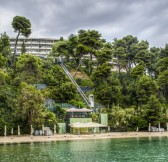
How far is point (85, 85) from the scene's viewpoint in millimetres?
68750

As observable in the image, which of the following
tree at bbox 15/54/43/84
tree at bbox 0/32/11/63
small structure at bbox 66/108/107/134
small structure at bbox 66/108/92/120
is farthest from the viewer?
tree at bbox 0/32/11/63

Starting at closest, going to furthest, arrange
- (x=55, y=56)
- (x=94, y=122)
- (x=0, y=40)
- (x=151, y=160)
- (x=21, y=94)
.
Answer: (x=151, y=160) → (x=21, y=94) → (x=94, y=122) → (x=0, y=40) → (x=55, y=56)

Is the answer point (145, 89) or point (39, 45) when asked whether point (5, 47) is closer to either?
point (145, 89)

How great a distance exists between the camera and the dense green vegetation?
48531mm

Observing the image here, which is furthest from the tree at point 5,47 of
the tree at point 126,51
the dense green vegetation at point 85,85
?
the tree at point 126,51

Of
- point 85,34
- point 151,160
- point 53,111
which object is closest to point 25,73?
point 53,111

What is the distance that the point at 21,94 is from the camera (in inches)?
1887

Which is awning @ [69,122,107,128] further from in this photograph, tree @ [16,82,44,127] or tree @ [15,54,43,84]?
tree @ [15,54,43,84]

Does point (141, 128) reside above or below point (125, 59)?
below

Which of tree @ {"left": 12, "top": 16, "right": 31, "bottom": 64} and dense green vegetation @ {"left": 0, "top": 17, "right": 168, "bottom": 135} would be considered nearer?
dense green vegetation @ {"left": 0, "top": 17, "right": 168, "bottom": 135}

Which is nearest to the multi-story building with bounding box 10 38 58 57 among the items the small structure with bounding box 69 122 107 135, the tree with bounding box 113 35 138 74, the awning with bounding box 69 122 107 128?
the tree with bounding box 113 35 138 74

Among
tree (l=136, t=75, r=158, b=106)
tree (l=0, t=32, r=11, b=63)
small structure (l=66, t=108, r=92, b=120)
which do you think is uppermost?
tree (l=0, t=32, r=11, b=63)

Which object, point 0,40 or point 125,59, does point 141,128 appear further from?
point 0,40

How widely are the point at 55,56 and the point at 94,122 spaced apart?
28.0 m
